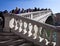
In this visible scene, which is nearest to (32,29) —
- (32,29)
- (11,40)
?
(32,29)

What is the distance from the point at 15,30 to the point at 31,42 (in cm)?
88

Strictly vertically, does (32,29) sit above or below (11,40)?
above

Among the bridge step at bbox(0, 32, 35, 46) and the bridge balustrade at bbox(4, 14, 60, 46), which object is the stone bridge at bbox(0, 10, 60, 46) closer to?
the bridge balustrade at bbox(4, 14, 60, 46)

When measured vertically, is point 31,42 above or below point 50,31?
below

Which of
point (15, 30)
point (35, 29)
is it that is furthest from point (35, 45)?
point (15, 30)

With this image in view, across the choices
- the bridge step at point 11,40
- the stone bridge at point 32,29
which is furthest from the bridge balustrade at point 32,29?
the bridge step at point 11,40

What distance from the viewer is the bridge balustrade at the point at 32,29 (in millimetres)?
5586

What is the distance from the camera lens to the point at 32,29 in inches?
235

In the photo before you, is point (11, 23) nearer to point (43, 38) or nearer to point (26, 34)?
point (26, 34)

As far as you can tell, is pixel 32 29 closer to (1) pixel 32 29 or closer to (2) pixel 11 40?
(1) pixel 32 29

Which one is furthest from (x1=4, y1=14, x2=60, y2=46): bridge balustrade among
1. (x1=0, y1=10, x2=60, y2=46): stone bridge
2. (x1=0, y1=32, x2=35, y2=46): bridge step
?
(x1=0, y1=32, x2=35, y2=46): bridge step

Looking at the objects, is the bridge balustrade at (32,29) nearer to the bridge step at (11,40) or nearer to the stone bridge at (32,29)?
the stone bridge at (32,29)

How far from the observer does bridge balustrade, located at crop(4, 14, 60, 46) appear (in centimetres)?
559

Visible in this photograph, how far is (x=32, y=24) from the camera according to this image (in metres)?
6.09
